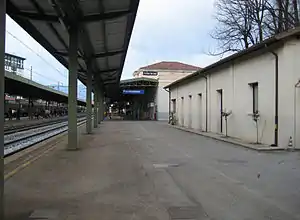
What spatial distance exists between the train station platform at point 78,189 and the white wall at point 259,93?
6.80 metres

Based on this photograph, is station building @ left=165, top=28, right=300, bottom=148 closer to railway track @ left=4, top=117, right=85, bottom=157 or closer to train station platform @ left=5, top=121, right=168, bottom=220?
train station platform @ left=5, top=121, right=168, bottom=220

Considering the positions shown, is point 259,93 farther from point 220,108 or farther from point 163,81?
point 163,81

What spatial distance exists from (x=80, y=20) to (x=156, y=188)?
9373 mm

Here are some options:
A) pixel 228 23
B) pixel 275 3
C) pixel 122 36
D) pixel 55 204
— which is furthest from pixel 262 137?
pixel 228 23

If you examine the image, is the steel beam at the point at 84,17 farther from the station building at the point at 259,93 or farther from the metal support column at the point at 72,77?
the station building at the point at 259,93

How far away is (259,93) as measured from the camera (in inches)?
715

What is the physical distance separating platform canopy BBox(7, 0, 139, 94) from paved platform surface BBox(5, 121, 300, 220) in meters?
5.23

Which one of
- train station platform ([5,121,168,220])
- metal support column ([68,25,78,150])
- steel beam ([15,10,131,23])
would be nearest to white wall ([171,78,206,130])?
metal support column ([68,25,78,150])

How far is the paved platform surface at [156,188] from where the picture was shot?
6.28 metres

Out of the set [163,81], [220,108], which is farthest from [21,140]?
[163,81]

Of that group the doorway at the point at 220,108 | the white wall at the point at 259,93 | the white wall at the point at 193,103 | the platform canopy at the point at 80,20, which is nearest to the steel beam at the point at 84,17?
the platform canopy at the point at 80,20

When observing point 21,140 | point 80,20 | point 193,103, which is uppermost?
point 80,20

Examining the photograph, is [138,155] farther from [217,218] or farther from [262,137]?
[217,218]

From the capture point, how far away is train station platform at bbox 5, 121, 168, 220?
6219 mm
